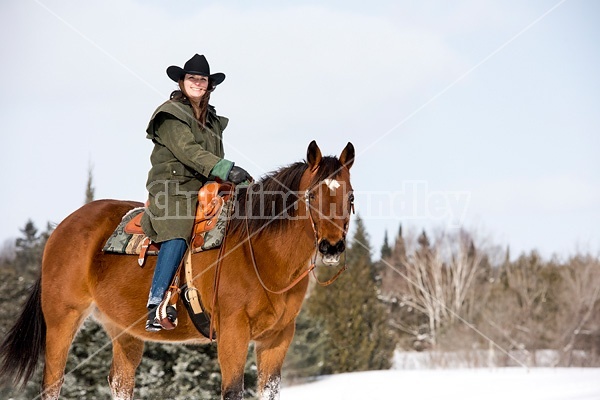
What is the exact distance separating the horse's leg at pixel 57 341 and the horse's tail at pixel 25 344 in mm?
238

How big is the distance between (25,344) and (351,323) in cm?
2516

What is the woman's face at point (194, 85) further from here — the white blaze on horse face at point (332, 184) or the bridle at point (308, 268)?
the white blaze on horse face at point (332, 184)

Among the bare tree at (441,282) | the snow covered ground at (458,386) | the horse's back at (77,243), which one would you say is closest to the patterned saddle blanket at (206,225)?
the horse's back at (77,243)

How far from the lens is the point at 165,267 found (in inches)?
211

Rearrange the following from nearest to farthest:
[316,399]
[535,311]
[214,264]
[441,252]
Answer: [214,264], [316,399], [535,311], [441,252]

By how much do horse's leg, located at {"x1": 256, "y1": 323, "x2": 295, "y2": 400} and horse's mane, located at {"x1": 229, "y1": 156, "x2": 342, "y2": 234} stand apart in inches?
35.7

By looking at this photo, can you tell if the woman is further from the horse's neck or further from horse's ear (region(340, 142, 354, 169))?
horse's ear (region(340, 142, 354, 169))

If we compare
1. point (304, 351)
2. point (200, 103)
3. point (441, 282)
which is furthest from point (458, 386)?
point (441, 282)

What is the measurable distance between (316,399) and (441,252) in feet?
87.2

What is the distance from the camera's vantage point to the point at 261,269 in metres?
5.20

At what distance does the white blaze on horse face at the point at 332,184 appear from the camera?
4.70m

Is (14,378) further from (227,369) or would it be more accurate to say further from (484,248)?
(484,248)

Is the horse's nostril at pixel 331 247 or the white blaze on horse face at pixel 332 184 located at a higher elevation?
the white blaze on horse face at pixel 332 184

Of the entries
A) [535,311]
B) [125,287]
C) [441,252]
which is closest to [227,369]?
[125,287]
